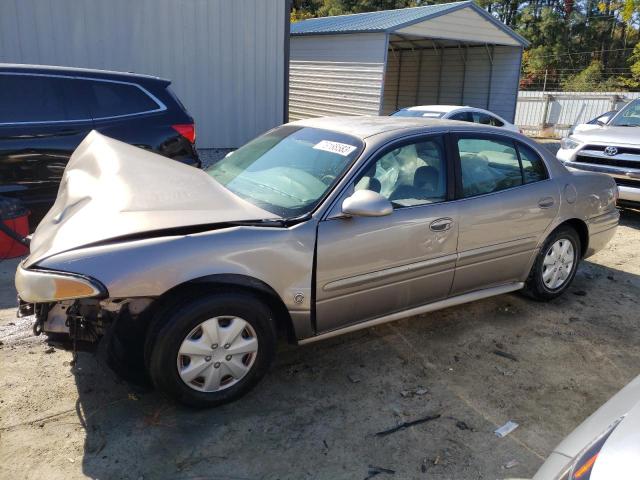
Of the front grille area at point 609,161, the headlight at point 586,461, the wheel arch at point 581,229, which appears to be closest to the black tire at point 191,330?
the headlight at point 586,461

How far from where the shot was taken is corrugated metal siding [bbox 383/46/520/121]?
1888 centimetres

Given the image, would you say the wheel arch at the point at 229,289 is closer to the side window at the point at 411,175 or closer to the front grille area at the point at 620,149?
the side window at the point at 411,175

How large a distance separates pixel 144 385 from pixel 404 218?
6.00 feet

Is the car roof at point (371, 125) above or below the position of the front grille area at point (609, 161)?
above

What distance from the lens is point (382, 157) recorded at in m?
3.34

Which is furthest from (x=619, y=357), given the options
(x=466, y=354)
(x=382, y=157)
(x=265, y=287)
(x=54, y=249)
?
(x=54, y=249)

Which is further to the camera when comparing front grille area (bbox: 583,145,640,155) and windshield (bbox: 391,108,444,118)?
windshield (bbox: 391,108,444,118)

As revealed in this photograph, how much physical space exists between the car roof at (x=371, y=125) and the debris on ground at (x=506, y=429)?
6.41 ft

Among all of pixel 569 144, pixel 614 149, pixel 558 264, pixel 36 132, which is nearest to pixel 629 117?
pixel 569 144

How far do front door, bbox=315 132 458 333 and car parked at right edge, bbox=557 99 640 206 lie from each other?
4.84m

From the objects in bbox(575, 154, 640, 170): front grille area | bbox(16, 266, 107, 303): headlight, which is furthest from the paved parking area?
bbox(575, 154, 640, 170): front grille area

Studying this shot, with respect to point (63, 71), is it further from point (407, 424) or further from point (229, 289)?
point (407, 424)

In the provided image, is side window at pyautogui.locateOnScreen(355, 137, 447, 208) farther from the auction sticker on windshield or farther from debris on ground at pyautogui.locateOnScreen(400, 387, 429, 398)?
debris on ground at pyautogui.locateOnScreen(400, 387, 429, 398)

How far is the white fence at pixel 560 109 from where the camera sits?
861 inches
